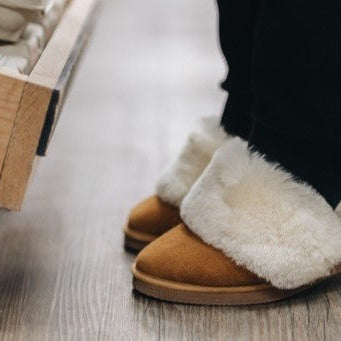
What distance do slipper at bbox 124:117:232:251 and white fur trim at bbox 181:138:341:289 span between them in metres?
0.12

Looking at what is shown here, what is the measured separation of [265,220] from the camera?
98 cm

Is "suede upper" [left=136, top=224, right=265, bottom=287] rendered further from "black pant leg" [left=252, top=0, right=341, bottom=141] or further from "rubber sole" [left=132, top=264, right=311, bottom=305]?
"black pant leg" [left=252, top=0, right=341, bottom=141]

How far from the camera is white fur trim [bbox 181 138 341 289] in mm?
966

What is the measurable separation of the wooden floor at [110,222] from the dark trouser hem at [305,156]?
0.46ft

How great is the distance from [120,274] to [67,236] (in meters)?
0.14

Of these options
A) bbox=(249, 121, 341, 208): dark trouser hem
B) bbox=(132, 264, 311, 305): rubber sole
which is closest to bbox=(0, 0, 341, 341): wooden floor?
bbox=(132, 264, 311, 305): rubber sole

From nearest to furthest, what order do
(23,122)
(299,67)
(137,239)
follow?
(23,122), (299,67), (137,239)

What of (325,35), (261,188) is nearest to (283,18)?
(325,35)

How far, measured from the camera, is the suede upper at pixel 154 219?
1.13m

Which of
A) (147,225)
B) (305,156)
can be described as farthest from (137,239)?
(305,156)

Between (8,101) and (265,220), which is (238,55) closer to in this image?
(265,220)

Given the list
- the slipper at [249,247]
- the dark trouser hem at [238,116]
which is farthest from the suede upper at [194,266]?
the dark trouser hem at [238,116]

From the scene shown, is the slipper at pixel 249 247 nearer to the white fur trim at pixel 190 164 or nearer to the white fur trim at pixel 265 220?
the white fur trim at pixel 265 220

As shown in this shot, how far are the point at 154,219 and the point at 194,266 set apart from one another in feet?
0.57
